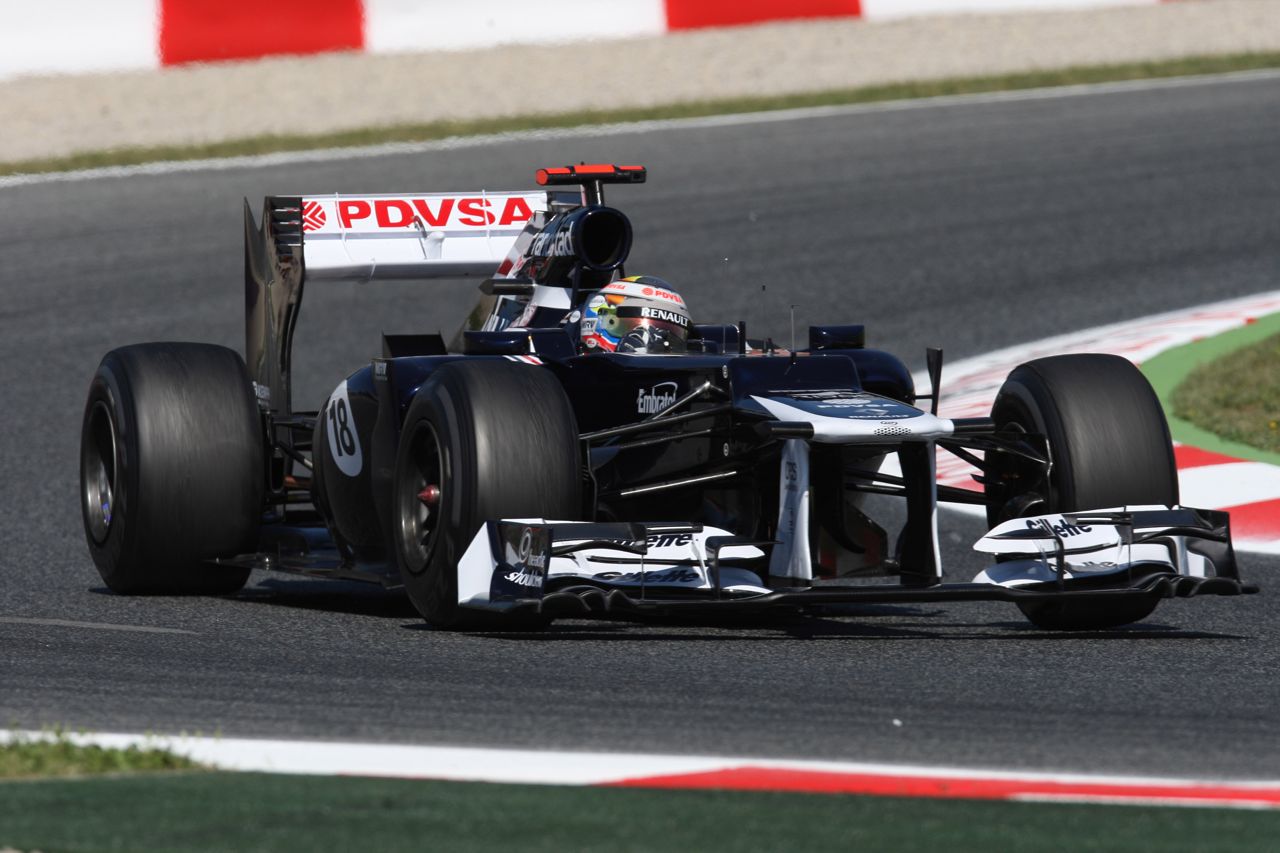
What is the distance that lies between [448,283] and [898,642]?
354 inches

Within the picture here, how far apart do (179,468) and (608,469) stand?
1.81 meters

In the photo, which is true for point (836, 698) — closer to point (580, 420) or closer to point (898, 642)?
point (898, 642)

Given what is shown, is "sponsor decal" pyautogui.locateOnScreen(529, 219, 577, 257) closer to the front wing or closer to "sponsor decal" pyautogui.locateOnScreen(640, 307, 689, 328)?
"sponsor decal" pyautogui.locateOnScreen(640, 307, 689, 328)

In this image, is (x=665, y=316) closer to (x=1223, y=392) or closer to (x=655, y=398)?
(x=655, y=398)

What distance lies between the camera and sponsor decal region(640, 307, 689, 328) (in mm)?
7754

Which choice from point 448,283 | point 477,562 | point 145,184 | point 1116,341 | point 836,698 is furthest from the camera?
point 145,184

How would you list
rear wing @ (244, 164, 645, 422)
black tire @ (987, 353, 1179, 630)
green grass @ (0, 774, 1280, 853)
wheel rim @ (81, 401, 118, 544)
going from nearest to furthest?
green grass @ (0, 774, 1280, 853)
black tire @ (987, 353, 1179, 630)
wheel rim @ (81, 401, 118, 544)
rear wing @ (244, 164, 645, 422)

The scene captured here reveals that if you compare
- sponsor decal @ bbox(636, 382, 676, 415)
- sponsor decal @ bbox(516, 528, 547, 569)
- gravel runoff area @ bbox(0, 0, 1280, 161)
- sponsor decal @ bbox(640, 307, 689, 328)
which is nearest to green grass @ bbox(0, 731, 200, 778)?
sponsor decal @ bbox(516, 528, 547, 569)

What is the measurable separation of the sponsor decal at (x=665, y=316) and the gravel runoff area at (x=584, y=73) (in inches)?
417

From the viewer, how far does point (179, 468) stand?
8.25 m

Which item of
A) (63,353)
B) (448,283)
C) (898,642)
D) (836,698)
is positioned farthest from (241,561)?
(448,283)

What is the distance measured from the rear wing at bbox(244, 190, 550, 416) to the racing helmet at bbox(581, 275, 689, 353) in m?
1.59

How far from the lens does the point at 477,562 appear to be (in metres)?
6.65

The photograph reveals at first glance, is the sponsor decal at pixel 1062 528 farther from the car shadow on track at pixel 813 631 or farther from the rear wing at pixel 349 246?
the rear wing at pixel 349 246
